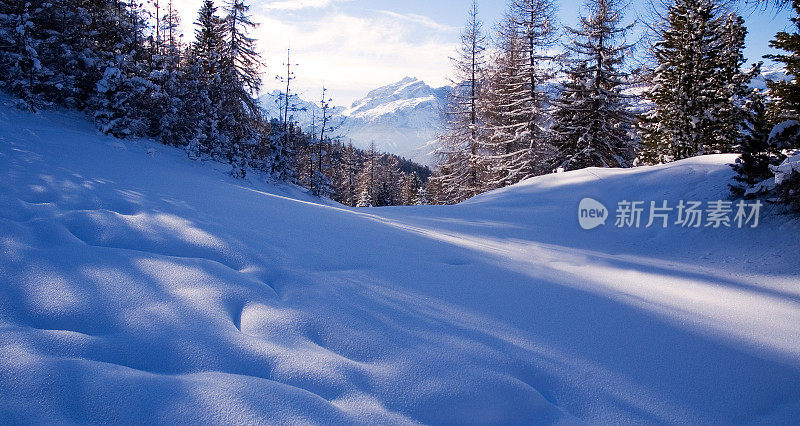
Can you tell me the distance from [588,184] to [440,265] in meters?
5.63

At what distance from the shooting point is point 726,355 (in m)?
2.44

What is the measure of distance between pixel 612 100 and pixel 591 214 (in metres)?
12.7

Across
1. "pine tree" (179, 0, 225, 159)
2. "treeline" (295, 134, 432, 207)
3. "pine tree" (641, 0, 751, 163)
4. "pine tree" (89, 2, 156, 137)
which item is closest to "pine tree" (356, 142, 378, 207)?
"treeline" (295, 134, 432, 207)

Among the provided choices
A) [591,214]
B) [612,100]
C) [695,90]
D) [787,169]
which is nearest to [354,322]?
[787,169]

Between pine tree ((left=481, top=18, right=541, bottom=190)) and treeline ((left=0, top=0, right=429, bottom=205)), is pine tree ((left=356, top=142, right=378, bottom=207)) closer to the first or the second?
pine tree ((left=481, top=18, right=541, bottom=190))

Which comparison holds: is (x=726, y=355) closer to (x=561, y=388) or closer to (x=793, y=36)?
(x=561, y=388)

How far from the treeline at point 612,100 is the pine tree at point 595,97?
1.8 inches

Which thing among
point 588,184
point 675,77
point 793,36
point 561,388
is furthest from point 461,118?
point 561,388

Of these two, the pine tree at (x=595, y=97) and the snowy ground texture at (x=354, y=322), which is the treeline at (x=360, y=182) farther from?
the snowy ground texture at (x=354, y=322)

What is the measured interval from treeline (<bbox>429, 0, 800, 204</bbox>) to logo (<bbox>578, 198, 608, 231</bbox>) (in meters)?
1.90

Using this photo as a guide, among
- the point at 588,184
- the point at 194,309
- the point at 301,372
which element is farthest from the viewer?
the point at 588,184

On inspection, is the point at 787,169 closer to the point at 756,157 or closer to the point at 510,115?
the point at 756,157

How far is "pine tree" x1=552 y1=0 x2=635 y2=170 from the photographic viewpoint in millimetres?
16438

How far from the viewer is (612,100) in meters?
16.6
